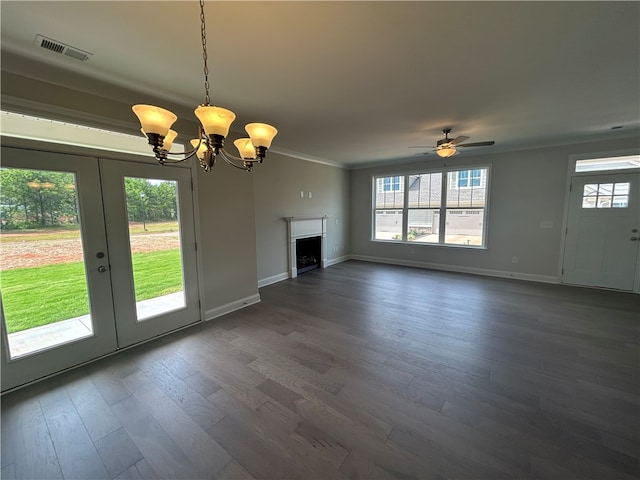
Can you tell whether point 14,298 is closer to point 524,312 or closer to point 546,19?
point 546,19

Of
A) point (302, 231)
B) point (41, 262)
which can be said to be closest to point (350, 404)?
point (41, 262)

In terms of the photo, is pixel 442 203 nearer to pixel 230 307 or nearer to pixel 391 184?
pixel 391 184

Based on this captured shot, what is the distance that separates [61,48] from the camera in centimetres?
188

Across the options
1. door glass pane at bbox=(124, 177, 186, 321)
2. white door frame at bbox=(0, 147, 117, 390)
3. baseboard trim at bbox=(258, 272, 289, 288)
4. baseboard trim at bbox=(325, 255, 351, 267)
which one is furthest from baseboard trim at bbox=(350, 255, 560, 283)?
white door frame at bbox=(0, 147, 117, 390)

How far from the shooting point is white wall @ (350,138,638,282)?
479cm

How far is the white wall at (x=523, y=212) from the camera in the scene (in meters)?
4.79

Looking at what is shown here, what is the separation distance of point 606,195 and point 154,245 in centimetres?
712

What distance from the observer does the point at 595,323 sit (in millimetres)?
3254

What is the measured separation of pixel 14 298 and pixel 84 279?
451mm

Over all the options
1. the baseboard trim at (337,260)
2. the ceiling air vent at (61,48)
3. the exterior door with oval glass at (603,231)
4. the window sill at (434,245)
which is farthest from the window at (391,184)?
the ceiling air vent at (61,48)

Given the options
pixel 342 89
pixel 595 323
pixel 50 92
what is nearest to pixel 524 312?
pixel 595 323

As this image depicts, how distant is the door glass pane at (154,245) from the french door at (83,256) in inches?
0.4

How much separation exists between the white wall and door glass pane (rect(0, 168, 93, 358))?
640cm

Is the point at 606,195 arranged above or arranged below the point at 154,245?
above
